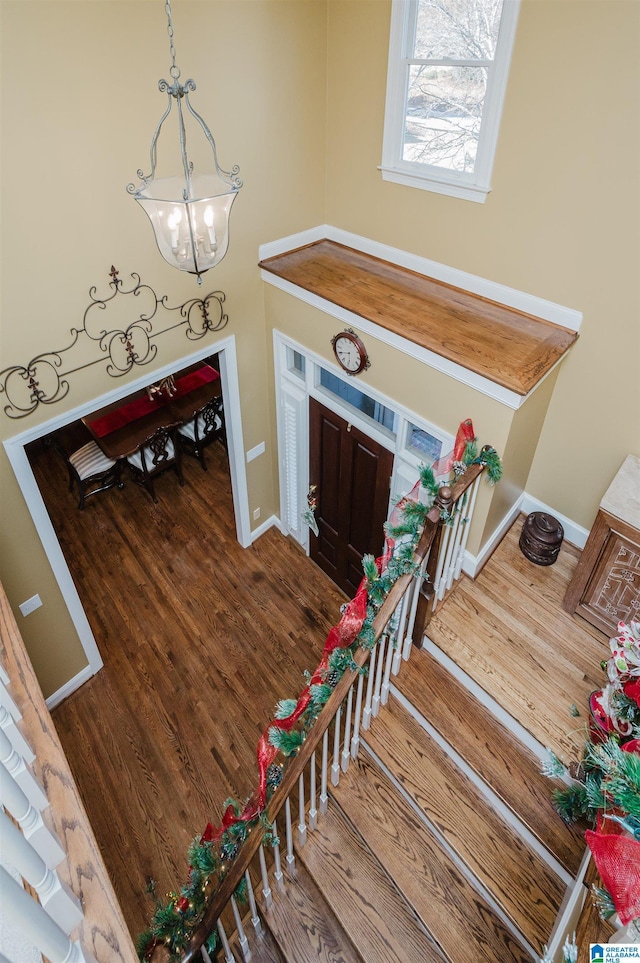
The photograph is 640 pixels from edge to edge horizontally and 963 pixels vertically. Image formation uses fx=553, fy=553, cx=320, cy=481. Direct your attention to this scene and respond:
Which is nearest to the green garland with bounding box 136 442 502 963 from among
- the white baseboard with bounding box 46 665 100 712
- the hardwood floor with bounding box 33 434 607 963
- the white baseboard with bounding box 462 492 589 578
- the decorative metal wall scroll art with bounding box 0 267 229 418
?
the hardwood floor with bounding box 33 434 607 963

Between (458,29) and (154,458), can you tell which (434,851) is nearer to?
(458,29)

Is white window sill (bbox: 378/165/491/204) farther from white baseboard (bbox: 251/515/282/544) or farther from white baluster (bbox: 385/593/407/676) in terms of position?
white baseboard (bbox: 251/515/282/544)

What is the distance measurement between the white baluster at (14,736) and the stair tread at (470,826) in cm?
182

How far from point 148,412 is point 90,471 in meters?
1.02

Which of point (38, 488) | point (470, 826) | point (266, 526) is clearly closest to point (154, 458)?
point (266, 526)

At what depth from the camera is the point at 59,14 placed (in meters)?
2.79

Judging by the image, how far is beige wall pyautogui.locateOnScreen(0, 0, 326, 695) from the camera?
291 centimetres

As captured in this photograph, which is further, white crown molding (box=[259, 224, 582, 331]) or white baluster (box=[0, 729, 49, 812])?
white crown molding (box=[259, 224, 582, 331])

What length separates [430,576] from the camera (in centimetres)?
313

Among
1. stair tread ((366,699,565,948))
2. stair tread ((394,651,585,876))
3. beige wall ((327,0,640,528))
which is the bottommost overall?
stair tread ((366,699,565,948))

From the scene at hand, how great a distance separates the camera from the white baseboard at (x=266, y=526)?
242 inches

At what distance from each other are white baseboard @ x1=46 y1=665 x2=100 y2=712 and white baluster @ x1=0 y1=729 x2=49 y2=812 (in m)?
3.51

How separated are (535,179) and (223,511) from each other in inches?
181

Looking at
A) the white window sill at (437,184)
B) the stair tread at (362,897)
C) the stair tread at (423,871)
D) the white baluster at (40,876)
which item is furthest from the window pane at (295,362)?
the white baluster at (40,876)
